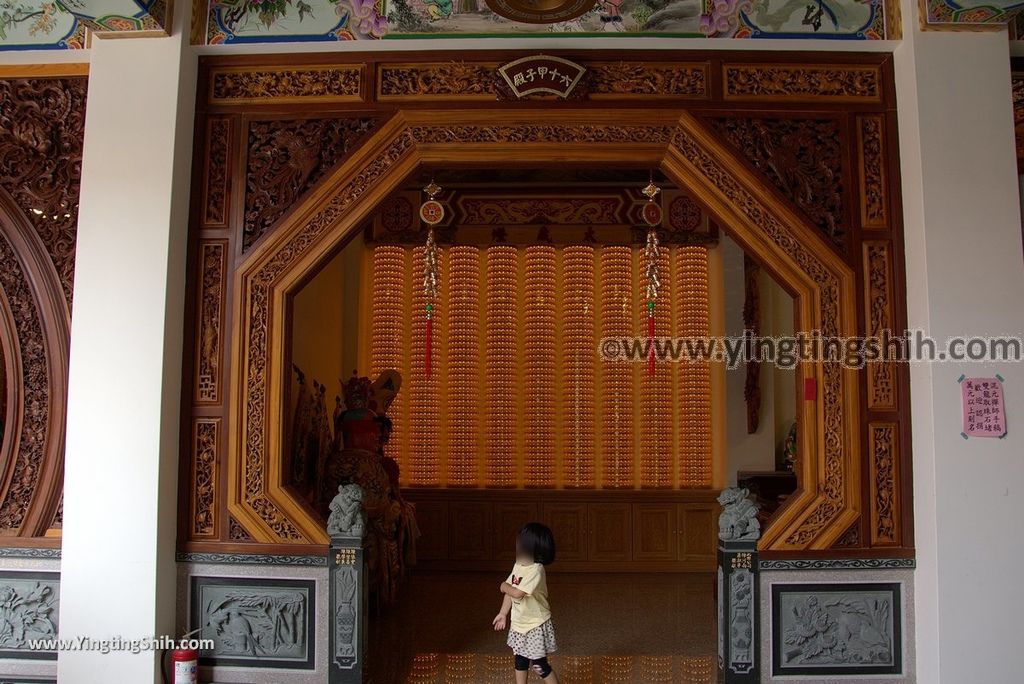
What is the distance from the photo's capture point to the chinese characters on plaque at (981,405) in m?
3.50

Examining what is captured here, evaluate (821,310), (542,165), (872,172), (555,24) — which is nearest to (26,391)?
(542,165)

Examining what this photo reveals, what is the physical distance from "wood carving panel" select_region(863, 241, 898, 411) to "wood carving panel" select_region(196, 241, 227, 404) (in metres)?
3.09

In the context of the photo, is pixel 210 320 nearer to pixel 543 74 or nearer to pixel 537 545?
pixel 537 545

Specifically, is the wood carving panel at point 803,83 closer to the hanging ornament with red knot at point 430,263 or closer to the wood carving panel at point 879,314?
the wood carving panel at point 879,314

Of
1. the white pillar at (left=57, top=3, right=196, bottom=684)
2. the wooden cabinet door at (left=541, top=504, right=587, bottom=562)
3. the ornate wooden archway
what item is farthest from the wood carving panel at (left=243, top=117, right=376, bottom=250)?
the wooden cabinet door at (left=541, top=504, right=587, bottom=562)

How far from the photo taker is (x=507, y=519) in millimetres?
6289

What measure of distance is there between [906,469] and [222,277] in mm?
3360

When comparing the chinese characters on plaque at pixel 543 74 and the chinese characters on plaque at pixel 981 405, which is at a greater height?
the chinese characters on plaque at pixel 543 74

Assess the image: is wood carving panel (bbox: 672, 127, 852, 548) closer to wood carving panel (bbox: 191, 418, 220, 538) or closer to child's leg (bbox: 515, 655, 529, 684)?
child's leg (bbox: 515, 655, 529, 684)

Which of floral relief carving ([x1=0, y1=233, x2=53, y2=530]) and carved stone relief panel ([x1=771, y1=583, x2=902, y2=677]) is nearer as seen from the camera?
carved stone relief panel ([x1=771, y1=583, x2=902, y2=677])

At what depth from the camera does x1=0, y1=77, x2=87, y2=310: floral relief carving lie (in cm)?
389

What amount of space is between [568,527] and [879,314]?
3248 millimetres

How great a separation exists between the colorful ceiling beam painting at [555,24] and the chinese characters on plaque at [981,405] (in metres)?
1.69

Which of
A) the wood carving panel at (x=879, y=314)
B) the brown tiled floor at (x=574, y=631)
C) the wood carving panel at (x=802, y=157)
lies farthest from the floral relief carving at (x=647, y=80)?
the brown tiled floor at (x=574, y=631)
